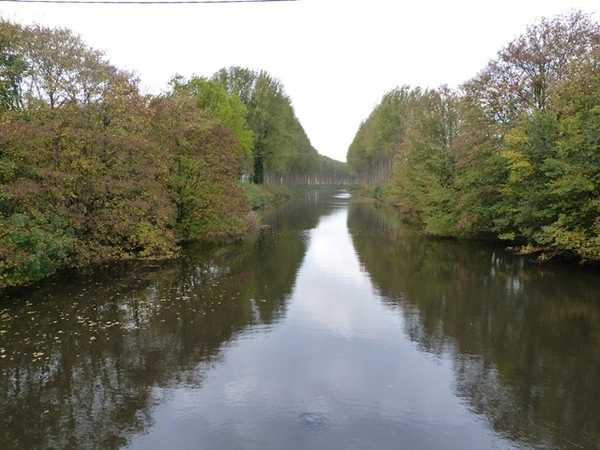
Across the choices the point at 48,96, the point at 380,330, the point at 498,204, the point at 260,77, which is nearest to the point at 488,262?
the point at 498,204

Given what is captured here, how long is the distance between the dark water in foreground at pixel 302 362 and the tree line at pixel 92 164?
2.13 meters

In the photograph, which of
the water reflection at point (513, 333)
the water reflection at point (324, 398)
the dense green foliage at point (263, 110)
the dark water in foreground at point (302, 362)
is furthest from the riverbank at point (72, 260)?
the dense green foliage at point (263, 110)

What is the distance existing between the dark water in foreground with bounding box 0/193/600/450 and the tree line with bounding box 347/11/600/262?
281cm

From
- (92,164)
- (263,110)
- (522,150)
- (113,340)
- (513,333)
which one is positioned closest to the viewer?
(113,340)

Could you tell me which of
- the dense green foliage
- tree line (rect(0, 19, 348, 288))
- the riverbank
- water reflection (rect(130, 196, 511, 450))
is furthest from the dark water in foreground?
the dense green foliage

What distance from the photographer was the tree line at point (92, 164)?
15.0 meters

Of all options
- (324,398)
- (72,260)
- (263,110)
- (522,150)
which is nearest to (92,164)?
(72,260)

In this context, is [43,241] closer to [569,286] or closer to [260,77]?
[569,286]

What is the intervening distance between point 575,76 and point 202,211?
19.0 m

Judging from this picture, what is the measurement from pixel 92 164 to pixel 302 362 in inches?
529

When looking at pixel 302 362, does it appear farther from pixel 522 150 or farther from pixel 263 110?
pixel 263 110

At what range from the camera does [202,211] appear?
24828 millimetres

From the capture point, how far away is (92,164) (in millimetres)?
18156

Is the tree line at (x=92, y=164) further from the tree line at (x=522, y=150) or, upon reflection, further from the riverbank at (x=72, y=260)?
the tree line at (x=522, y=150)
